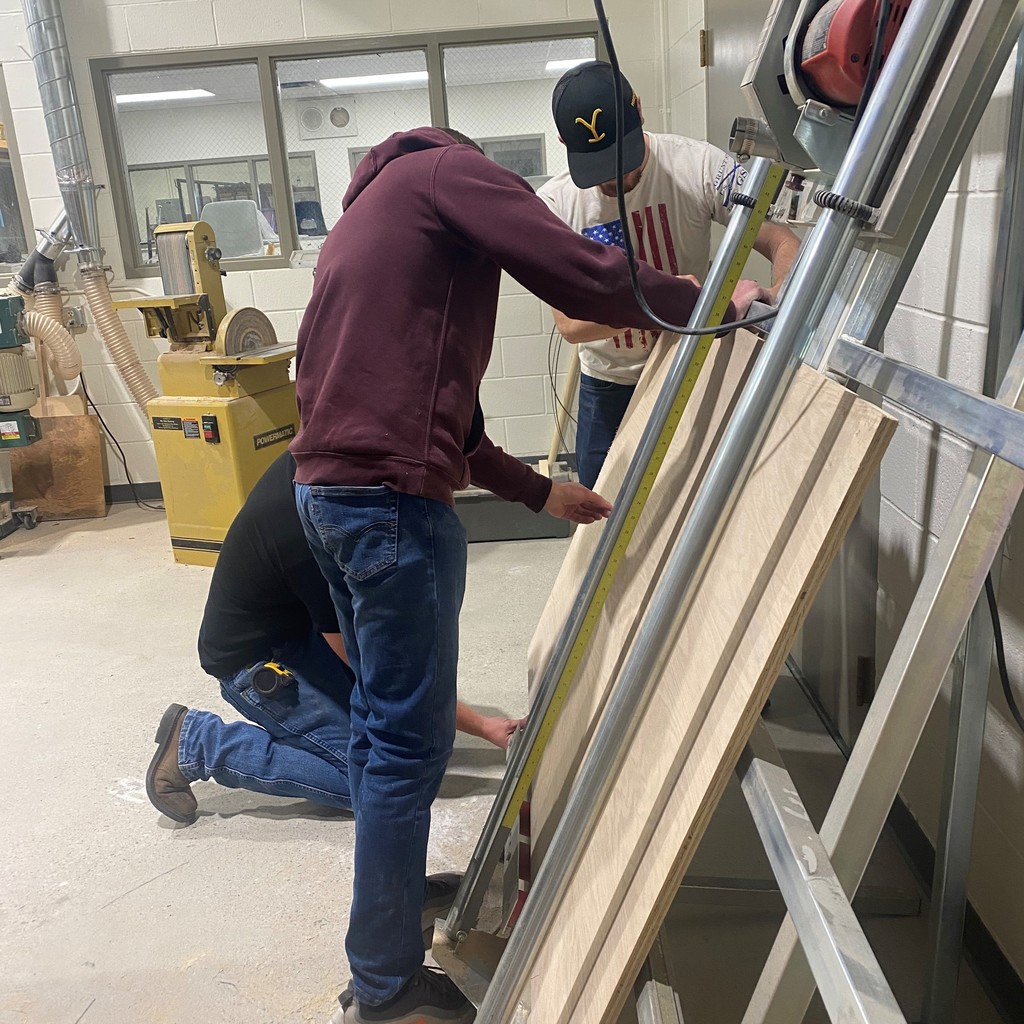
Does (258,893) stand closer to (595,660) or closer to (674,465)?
(595,660)

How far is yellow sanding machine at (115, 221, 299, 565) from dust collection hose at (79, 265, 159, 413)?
2.20ft

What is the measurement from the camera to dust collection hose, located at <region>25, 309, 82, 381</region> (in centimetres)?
418

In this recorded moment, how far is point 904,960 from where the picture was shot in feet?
4.98

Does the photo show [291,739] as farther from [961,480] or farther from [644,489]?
[961,480]

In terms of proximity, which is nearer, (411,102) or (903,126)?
(903,126)

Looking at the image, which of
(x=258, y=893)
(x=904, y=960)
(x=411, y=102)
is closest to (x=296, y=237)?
(x=411, y=102)

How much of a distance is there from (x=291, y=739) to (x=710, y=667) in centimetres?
139

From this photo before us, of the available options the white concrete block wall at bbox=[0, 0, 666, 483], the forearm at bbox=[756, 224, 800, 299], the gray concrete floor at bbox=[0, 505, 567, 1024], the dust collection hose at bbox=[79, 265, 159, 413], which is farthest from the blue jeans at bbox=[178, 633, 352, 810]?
the white concrete block wall at bbox=[0, 0, 666, 483]

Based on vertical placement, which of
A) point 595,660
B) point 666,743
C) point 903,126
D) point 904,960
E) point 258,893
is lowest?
point 258,893

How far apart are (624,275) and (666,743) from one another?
600mm

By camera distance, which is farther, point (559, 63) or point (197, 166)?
point (197, 166)

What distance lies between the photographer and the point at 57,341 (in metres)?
4.23

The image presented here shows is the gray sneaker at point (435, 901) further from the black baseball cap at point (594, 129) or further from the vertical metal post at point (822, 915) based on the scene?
the black baseball cap at point (594, 129)

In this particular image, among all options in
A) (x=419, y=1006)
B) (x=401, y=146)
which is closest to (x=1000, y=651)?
(x=419, y=1006)
